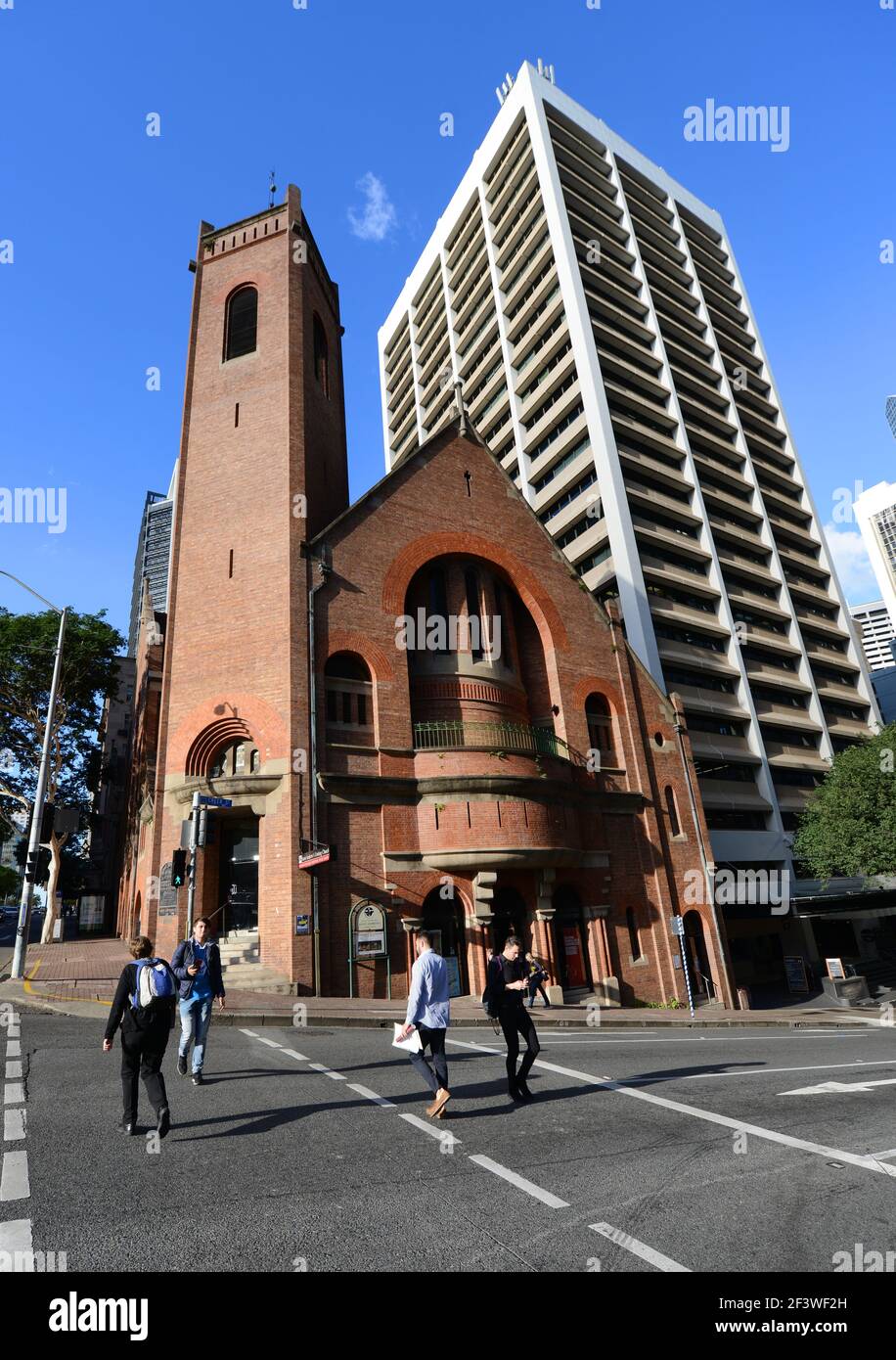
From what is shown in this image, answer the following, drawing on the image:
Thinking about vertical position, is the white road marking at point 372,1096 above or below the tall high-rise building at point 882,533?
below

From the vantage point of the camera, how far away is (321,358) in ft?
90.7

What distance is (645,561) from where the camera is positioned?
1734 inches

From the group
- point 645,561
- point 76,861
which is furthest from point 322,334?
point 76,861

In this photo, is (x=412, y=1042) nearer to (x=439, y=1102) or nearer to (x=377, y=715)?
(x=439, y=1102)

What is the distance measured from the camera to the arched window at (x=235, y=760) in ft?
63.4

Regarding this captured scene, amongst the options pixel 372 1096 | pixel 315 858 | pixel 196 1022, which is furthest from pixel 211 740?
pixel 372 1096

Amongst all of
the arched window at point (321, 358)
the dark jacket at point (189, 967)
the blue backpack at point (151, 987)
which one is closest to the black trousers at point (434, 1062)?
the blue backpack at point (151, 987)

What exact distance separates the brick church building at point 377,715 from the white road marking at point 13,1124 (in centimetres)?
1021

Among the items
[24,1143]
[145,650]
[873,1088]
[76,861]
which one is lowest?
[873,1088]

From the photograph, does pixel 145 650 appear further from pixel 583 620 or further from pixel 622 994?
pixel 622 994

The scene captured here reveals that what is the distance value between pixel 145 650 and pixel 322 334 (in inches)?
632

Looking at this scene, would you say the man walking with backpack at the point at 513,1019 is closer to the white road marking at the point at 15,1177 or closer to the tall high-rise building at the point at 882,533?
the white road marking at the point at 15,1177

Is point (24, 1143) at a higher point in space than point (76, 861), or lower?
lower
